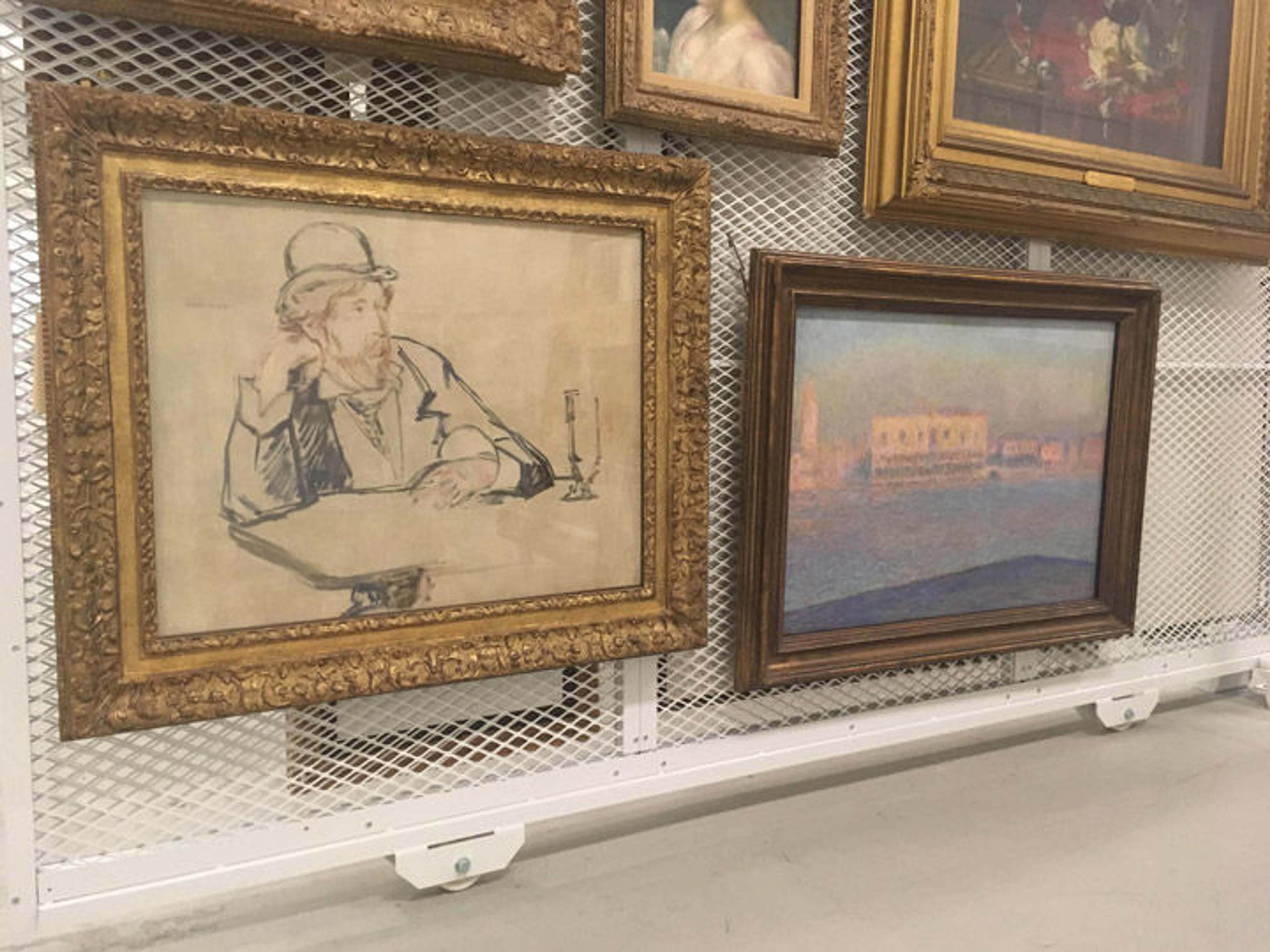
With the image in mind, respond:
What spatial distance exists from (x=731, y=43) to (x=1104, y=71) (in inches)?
22.5

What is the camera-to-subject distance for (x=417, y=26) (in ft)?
2.48

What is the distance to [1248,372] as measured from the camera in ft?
4.51

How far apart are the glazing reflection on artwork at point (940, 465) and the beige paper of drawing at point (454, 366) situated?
24 cm

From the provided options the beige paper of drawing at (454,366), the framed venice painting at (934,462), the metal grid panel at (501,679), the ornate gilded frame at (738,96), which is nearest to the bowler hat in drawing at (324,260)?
the beige paper of drawing at (454,366)

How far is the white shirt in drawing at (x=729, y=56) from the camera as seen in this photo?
0.90m

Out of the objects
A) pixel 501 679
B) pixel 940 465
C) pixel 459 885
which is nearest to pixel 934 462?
pixel 940 465

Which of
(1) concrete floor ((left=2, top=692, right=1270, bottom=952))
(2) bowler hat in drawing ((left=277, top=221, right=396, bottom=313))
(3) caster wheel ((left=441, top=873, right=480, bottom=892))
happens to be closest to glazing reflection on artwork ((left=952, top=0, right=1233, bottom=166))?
(2) bowler hat in drawing ((left=277, top=221, right=396, bottom=313))

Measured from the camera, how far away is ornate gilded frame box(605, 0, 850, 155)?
0.86 meters

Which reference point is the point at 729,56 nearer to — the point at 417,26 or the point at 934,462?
the point at 417,26

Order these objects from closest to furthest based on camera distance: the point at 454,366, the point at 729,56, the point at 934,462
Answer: the point at 454,366
the point at 729,56
the point at 934,462

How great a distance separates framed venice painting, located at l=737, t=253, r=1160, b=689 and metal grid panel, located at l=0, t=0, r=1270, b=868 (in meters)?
0.06

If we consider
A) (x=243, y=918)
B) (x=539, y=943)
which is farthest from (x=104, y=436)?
(x=539, y=943)

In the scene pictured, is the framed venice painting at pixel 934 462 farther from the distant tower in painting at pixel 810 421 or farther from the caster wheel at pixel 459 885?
the caster wheel at pixel 459 885

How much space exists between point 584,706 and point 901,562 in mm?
444
